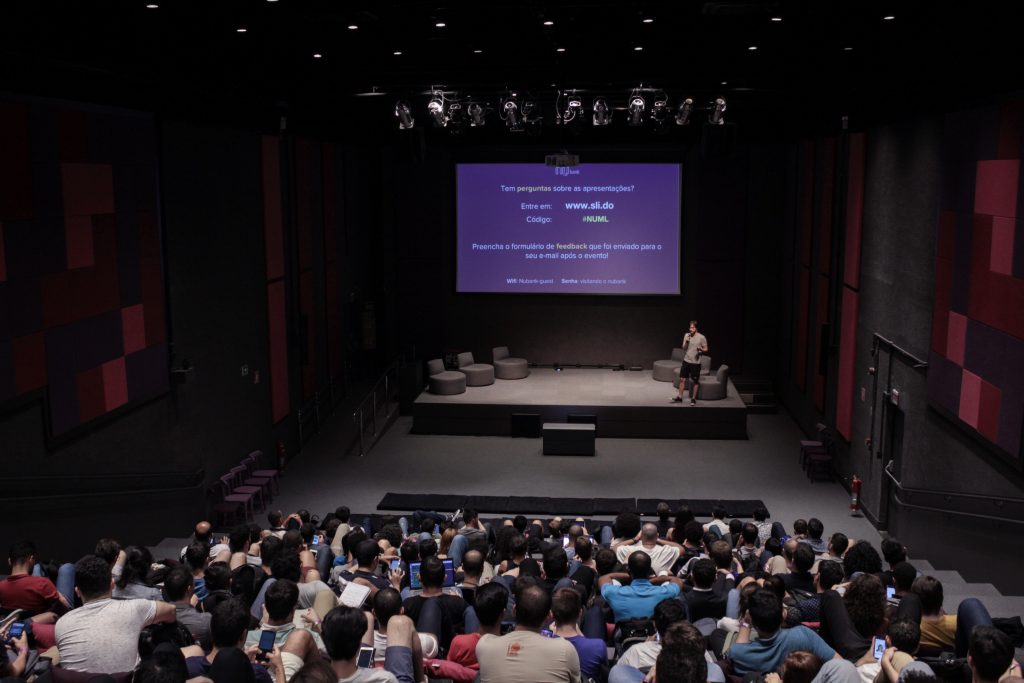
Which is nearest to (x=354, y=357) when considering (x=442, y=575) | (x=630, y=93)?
(x=630, y=93)

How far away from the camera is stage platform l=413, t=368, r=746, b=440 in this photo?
52.3 ft

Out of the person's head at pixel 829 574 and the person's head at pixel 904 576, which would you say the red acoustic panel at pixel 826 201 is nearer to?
the person's head at pixel 829 574

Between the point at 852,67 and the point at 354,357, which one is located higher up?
the point at 852,67

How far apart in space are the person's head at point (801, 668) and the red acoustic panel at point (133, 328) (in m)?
7.63

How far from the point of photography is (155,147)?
1064cm

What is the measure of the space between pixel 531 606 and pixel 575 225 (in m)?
14.5

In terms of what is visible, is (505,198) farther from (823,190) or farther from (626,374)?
(823,190)

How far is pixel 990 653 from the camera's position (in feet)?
14.2

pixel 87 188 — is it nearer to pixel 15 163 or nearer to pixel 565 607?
pixel 15 163

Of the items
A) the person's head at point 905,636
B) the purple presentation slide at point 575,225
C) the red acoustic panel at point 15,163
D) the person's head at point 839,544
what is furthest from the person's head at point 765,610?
the purple presentation slide at point 575,225

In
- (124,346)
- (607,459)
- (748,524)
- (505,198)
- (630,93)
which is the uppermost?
(630,93)

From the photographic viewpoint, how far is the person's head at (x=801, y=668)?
4.39 metres

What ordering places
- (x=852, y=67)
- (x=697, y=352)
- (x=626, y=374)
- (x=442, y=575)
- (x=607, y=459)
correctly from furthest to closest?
(x=626, y=374) → (x=697, y=352) → (x=607, y=459) → (x=852, y=67) → (x=442, y=575)

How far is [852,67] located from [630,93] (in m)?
3.43
